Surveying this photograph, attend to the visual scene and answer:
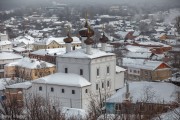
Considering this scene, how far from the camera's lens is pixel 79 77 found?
1293 cm

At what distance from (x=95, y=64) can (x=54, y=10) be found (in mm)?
73759

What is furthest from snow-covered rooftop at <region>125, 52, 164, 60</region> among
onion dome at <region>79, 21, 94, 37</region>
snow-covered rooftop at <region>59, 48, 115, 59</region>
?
onion dome at <region>79, 21, 94, 37</region>

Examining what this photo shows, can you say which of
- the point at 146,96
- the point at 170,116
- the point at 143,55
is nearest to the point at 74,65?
the point at 146,96

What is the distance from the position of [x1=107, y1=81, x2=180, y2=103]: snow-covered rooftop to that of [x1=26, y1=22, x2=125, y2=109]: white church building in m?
1.79

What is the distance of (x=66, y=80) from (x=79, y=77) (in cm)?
39

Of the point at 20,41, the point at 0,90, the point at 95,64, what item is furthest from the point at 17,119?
the point at 20,41

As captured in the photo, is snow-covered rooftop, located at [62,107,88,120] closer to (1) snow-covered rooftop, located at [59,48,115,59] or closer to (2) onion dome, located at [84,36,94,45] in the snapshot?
(1) snow-covered rooftop, located at [59,48,115,59]

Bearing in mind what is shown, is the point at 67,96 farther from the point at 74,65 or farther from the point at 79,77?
the point at 74,65

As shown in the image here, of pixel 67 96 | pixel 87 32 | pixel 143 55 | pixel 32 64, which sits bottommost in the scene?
pixel 143 55

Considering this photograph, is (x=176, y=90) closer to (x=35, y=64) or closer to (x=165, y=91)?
(x=165, y=91)

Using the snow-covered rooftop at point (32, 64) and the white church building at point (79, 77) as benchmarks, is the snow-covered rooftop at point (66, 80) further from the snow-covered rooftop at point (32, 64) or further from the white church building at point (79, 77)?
the snow-covered rooftop at point (32, 64)

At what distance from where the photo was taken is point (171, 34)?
120ft

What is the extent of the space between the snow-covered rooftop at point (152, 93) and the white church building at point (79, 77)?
1.79m

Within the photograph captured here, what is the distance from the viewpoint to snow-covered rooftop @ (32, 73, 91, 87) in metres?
12.7
